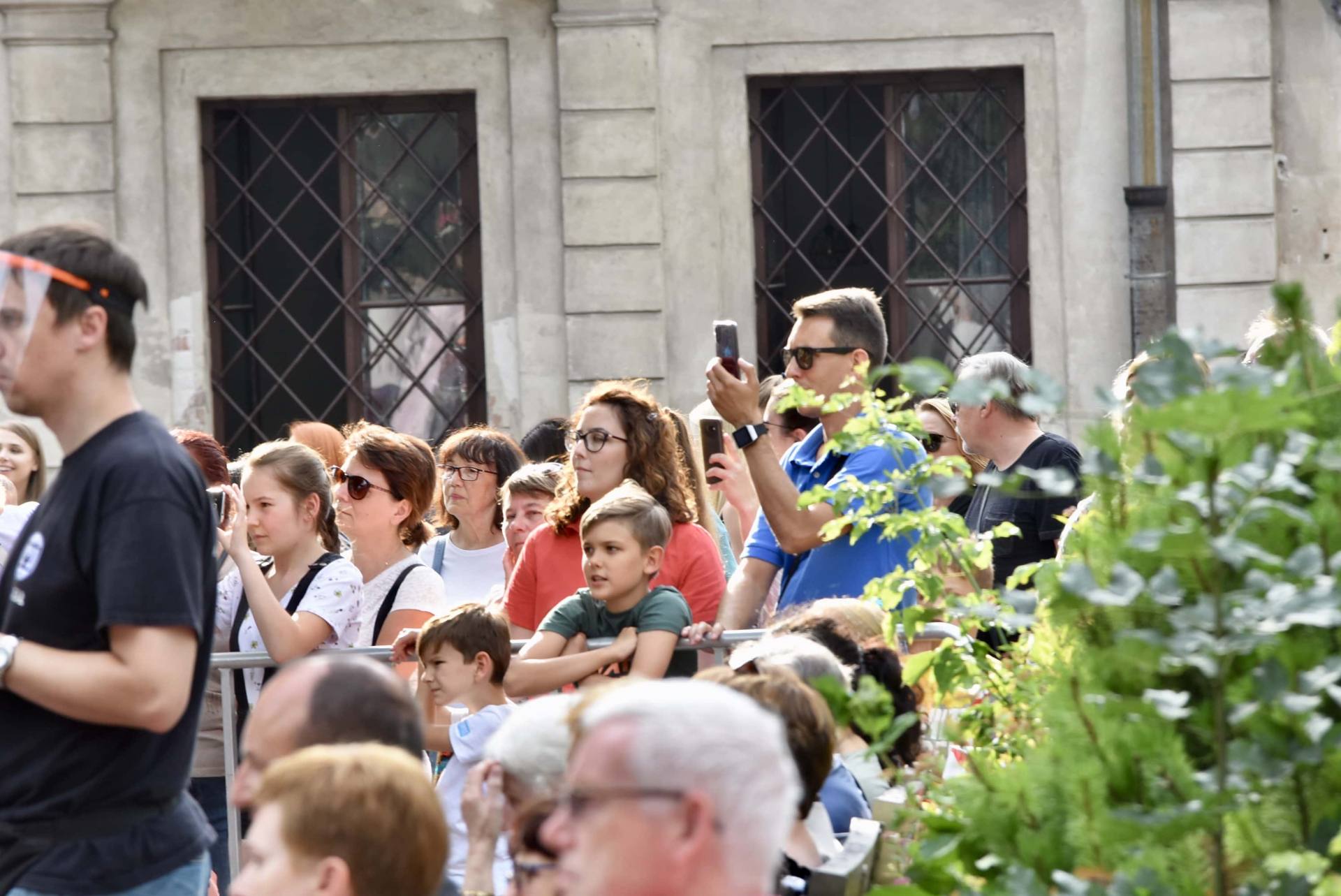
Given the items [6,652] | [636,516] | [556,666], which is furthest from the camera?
[636,516]

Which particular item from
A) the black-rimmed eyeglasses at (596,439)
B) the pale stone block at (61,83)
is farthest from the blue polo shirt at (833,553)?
the pale stone block at (61,83)

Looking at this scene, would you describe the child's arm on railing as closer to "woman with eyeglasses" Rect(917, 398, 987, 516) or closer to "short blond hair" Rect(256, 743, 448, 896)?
"woman with eyeglasses" Rect(917, 398, 987, 516)

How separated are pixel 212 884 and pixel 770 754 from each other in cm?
340

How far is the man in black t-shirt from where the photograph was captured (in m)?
2.80

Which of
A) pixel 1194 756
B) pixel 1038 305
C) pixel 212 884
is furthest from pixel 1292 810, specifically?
pixel 1038 305

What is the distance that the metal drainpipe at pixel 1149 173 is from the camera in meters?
10.6

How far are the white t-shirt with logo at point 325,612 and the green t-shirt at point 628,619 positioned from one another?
1.84 ft

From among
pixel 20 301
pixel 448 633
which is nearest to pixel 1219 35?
pixel 448 633

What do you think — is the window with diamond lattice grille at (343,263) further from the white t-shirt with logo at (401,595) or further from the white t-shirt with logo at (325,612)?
the white t-shirt with logo at (325,612)

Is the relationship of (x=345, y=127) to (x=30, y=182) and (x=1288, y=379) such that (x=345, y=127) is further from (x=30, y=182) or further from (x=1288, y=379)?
(x=1288, y=379)

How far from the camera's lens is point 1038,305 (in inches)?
426

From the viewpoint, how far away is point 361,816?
253 centimetres

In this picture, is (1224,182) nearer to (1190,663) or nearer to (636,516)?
(636,516)

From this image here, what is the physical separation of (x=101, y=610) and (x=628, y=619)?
2.50 m
